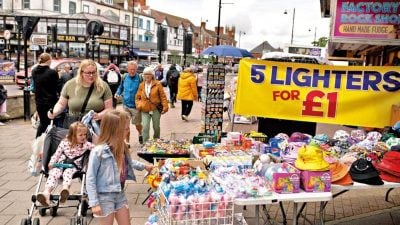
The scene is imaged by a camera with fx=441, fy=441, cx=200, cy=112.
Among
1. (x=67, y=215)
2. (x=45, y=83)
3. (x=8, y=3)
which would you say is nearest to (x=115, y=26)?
(x=8, y=3)

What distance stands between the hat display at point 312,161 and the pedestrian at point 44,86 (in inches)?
216

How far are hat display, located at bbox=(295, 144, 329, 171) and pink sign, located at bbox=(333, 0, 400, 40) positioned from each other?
4.59 m

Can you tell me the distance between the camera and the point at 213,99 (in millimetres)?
8719

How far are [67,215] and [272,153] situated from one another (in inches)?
99.8

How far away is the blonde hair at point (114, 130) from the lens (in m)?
3.58

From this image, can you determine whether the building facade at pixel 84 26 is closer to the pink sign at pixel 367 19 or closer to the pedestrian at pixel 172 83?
the pedestrian at pixel 172 83

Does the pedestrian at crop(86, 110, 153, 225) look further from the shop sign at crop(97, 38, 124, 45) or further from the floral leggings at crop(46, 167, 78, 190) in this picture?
the shop sign at crop(97, 38, 124, 45)

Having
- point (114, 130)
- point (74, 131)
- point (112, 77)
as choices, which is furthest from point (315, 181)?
point (112, 77)

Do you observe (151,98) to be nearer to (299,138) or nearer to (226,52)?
(299,138)

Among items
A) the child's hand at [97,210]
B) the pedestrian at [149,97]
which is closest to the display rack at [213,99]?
the pedestrian at [149,97]

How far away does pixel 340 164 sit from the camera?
3998 mm

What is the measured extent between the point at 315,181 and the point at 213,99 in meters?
5.17

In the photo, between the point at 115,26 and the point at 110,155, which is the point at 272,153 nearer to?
the point at 110,155

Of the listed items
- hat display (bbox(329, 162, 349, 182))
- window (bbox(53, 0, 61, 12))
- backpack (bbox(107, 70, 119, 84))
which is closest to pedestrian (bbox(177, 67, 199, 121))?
backpack (bbox(107, 70, 119, 84))
